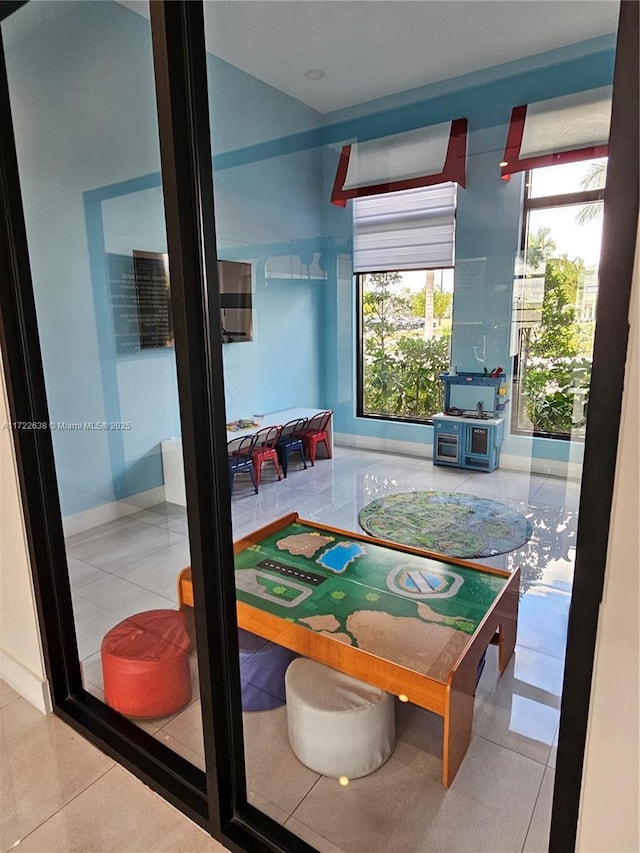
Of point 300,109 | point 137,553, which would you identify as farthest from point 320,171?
point 137,553

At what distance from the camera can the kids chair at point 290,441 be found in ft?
15.4

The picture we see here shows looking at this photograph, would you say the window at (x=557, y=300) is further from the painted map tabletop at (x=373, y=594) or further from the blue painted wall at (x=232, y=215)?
the painted map tabletop at (x=373, y=594)

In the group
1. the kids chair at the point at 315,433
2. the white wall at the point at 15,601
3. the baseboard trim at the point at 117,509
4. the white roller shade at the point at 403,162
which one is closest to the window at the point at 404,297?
the white roller shade at the point at 403,162

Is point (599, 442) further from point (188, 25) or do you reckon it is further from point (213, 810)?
point (213, 810)

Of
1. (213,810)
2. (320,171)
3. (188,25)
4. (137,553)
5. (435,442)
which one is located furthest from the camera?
(320,171)

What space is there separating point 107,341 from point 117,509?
1.18 metres

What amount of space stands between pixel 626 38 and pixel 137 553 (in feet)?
10.6

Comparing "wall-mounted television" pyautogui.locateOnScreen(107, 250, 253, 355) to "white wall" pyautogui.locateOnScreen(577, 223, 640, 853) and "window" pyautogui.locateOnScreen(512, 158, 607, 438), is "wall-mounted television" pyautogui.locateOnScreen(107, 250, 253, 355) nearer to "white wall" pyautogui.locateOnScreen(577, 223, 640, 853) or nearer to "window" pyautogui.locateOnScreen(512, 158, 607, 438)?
"window" pyautogui.locateOnScreen(512, 158, 607, 438)

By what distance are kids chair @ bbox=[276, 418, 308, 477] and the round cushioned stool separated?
8.46 ft

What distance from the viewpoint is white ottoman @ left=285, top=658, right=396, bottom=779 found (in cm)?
181

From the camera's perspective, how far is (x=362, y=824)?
1.69m

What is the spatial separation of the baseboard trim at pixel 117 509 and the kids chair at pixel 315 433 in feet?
6.08

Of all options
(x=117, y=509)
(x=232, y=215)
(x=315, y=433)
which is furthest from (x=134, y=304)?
(x=315, y=433)

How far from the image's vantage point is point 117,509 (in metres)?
3.65
